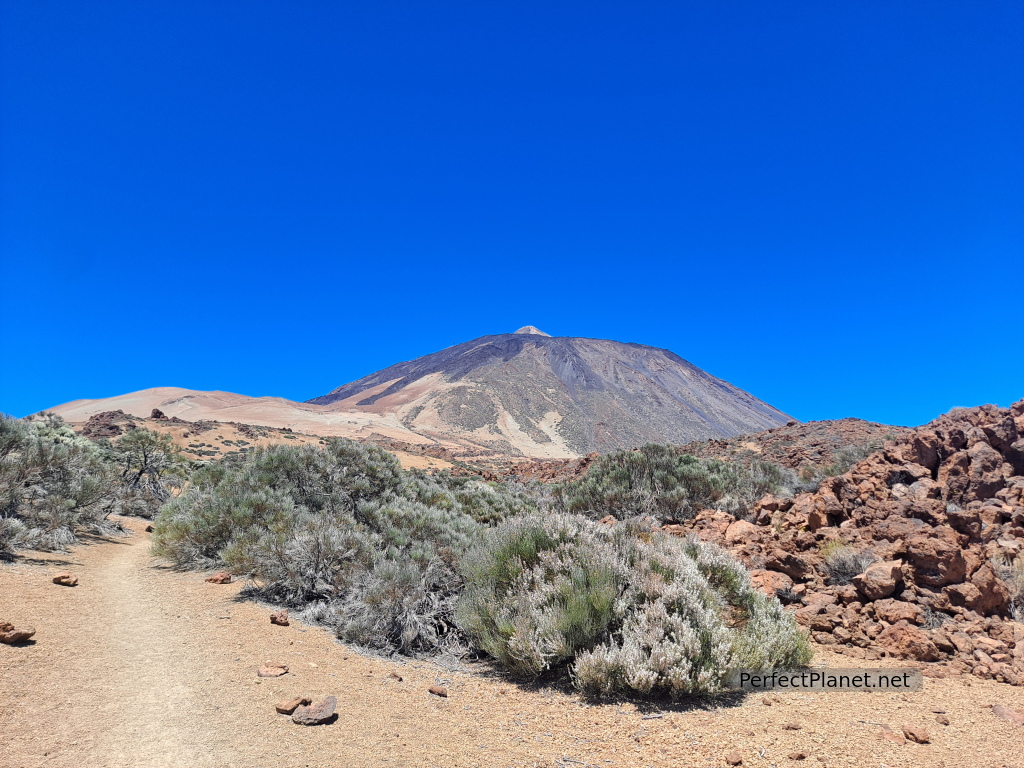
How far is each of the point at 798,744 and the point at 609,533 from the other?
289 centimetres

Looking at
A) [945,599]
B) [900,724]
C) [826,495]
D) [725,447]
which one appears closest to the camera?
[900,724]

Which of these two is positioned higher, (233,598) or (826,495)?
(826,495)

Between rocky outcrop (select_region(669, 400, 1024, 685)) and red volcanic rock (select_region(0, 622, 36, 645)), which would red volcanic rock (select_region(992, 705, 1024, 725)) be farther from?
red volcanic rock (select_region(0, 622, 36, 645))

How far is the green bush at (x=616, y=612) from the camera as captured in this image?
431cm

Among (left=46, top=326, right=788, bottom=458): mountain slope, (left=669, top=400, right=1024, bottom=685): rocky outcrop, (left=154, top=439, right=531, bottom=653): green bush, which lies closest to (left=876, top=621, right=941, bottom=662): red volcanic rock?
(left=669, top=400, right=1024, bottom=685): rocky outcrop

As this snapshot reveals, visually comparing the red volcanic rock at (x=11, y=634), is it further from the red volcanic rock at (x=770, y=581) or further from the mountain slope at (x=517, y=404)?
the mountain slope at (x=517, y=404)

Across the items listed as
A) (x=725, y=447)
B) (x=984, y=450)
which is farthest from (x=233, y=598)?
(x=725, y=447)

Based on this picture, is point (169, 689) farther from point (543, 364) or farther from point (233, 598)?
point (543, 364)

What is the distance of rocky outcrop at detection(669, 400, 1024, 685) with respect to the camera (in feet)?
16.9

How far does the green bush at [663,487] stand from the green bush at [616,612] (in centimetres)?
605

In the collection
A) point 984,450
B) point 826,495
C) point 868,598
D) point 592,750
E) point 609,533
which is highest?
point 984,450

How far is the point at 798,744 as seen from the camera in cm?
351

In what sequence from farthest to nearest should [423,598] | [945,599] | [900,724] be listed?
[423,598]
[945,599]
[900,724]

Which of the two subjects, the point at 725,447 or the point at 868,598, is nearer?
the point at 868,598
